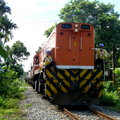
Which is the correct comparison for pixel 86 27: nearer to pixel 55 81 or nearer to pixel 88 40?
pixel 88 40

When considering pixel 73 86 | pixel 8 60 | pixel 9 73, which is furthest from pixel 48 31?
pixel 8 60

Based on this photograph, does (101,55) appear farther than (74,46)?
No

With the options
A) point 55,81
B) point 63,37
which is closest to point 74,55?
point 63,37

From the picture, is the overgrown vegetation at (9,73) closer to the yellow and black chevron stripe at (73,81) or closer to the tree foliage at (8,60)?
the tree foliage at (8,60)

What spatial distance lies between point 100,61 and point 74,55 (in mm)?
1146

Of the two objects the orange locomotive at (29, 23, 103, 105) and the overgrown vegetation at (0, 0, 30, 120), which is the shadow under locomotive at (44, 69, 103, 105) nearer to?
the orange locomotive at (29, 23, 103, 105)

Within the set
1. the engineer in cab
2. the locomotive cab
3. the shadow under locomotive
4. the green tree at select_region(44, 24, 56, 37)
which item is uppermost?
the green tree at select_region(44, 24, 56, 37)

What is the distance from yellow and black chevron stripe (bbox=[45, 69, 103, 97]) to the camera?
9219mm

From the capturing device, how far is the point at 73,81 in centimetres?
939

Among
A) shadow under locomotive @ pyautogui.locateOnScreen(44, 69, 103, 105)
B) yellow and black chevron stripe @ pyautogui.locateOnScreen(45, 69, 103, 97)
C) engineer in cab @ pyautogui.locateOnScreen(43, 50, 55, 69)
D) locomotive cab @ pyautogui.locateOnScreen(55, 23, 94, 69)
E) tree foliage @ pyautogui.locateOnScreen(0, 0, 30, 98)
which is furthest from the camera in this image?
locomotive cab @ pyautogui.locateOnScreen(55, 23, 94, 69)

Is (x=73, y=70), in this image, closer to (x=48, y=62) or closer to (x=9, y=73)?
(x=48, y=62)

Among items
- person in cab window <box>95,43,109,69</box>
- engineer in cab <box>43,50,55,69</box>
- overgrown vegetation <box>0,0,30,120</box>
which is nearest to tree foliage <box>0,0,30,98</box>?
overgrown vegetation <box>0,0,30,120</box>

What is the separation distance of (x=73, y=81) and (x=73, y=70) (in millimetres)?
495

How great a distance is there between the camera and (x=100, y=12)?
25703mm
